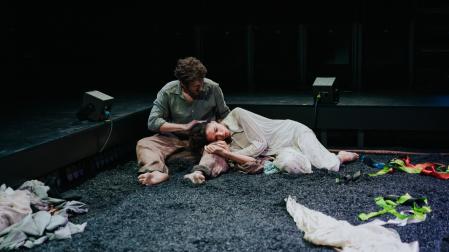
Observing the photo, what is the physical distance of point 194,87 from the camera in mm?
3963

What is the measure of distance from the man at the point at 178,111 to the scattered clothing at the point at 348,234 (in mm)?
1294

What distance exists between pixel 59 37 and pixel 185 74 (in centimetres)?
372

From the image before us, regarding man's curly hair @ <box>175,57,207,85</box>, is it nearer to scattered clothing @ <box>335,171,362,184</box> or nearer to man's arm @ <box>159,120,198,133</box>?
man's arm @ <box>159,120,198,133</box>

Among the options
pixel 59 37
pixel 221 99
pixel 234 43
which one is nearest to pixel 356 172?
pixel 221 99

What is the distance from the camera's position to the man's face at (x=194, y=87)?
394 centimetres

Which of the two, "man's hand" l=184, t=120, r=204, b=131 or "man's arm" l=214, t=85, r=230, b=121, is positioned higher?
"man's arm" l=214, t=85, r=230, b=121

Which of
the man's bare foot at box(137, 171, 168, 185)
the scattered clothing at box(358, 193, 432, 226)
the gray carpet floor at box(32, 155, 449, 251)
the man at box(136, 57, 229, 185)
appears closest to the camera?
the gray carpet floor at box(32, 155, 449, 251)

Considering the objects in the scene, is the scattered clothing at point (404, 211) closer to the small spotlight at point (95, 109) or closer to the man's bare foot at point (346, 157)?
the man's bare foot at point (346, 157)

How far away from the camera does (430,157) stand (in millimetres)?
4203

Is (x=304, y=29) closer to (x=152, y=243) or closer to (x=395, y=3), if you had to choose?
(x=395, y=3)

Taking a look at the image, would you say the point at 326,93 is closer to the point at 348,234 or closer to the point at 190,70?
the point at 190,70

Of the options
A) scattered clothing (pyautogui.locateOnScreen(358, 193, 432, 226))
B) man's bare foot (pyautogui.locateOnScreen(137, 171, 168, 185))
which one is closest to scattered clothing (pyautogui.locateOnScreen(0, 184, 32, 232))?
man's bare foot (pyautogui.locateOnScreen(137, 171, 168, 185))

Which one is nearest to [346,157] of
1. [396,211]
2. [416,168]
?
[416,168]

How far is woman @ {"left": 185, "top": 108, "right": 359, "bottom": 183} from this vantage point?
12.5 ft
